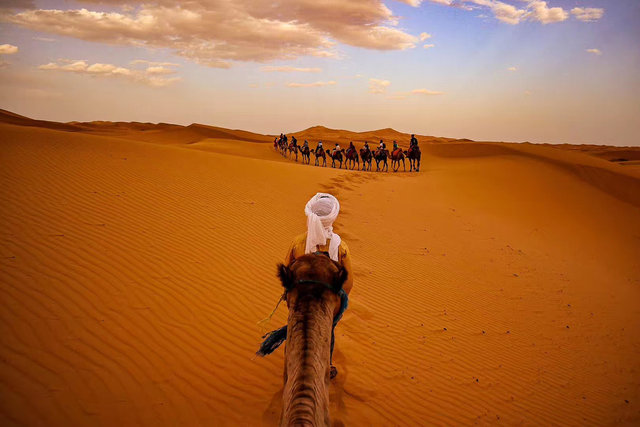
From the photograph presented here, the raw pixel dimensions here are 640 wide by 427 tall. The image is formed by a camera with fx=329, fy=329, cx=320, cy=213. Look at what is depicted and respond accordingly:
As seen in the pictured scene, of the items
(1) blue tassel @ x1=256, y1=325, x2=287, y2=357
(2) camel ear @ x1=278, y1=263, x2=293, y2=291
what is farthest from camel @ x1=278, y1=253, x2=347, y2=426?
(1) blue tassel @ x1=256, y1=325, x2=287, y2=357

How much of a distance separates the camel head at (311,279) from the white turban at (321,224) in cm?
58

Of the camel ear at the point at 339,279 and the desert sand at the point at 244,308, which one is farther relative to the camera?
the desert sand at the point at 244,308

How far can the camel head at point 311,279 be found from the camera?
6.47 ft

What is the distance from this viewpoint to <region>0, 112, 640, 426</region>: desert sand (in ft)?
11.4

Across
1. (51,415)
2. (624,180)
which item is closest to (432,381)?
(51,415)

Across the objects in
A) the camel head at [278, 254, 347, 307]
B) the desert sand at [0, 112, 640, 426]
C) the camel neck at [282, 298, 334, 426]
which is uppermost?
the camel head at [278, 254, 347, 307]

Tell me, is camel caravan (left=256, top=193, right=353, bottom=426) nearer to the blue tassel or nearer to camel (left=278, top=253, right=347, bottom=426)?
camel (left=278, top=253, right=347, bottom=426)

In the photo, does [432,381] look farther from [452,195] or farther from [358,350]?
[452,195]

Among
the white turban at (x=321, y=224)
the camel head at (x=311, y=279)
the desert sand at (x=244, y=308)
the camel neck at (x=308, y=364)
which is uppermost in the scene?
the white turban at (x=321, y=224)

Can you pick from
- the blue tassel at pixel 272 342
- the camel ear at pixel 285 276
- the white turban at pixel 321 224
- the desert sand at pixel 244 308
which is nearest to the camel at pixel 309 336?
the camel ear at pixel 285 276

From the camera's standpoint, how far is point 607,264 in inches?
408

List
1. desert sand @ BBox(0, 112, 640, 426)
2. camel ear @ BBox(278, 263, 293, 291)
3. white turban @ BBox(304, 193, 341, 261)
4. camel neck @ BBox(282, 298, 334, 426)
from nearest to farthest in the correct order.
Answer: camel neck @ BBox(282, 298, 334, 426) → camel ear @ BBox(278, 263, 293, 291) → white turban @ BBox(304, 193, 341, 261) → desert sand @ BBox(0, 112, 640, 426)

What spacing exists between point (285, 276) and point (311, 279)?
16 cm

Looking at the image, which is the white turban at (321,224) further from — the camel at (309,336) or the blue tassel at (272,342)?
the blue tassel at (272,342)
